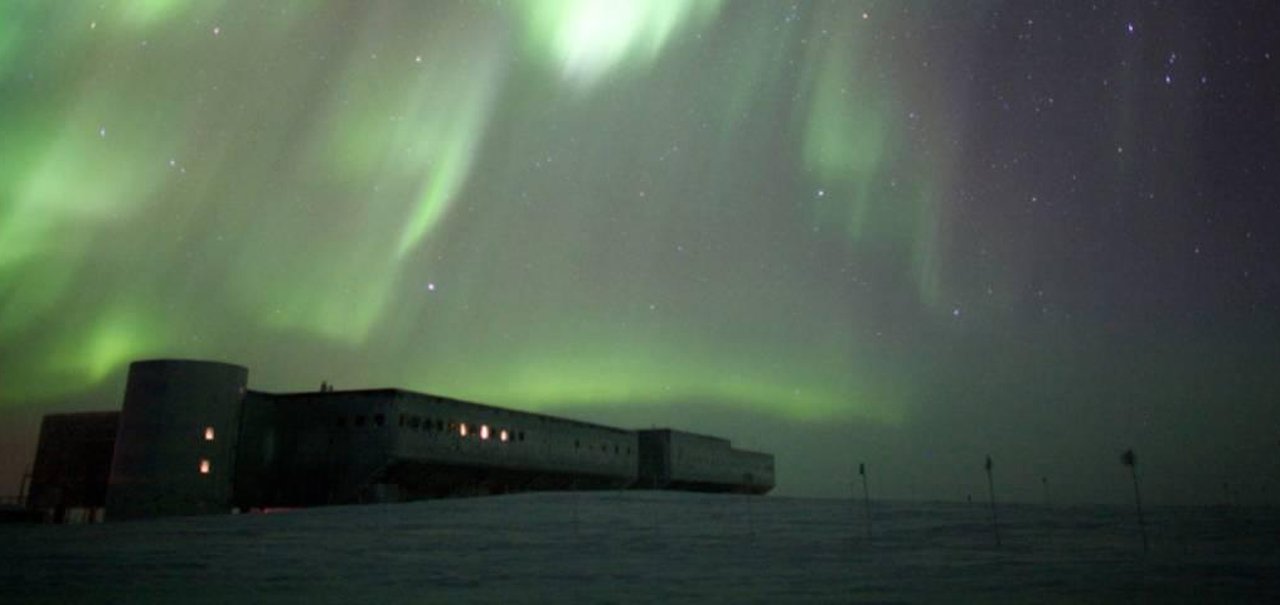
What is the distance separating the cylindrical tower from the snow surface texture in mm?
16580

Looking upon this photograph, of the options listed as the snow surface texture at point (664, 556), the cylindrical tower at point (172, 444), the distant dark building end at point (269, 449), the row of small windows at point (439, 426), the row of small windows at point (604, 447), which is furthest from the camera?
the row of small windows at point (604, 447)

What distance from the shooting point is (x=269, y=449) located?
2446 inches

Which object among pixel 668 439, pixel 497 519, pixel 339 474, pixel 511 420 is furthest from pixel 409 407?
pixel 668 439

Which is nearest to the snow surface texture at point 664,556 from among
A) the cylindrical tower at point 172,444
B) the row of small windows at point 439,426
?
the cylindrical tower at point 172,444

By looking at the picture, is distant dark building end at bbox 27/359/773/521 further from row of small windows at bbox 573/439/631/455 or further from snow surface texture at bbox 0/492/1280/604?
snow surface texture at bbox 0/492/1280/604

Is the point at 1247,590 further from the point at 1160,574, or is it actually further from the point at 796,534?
the point at 796,534

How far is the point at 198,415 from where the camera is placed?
2208 inches

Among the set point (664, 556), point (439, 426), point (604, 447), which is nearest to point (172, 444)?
point (439, 426)

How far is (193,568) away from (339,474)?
40.2 metres

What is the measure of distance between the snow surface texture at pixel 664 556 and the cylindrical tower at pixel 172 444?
16580 millimetres

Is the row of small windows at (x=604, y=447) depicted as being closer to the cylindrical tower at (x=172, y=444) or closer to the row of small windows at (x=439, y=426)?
the row of small windows at (x=439, y=426)

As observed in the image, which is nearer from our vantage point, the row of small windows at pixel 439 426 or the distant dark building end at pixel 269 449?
the distant dark building end at pixel 269 449

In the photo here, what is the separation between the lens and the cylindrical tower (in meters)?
54.1

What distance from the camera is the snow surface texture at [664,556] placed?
16.6 metres
